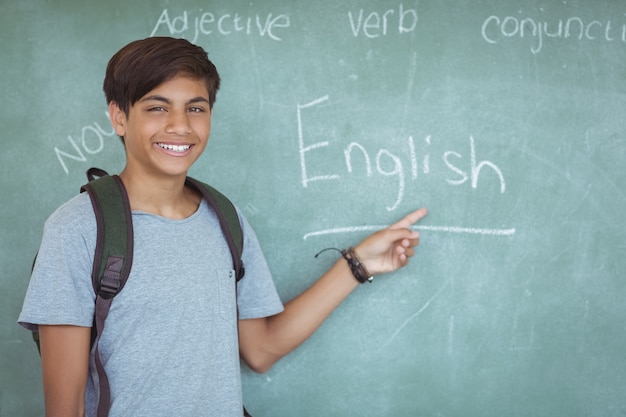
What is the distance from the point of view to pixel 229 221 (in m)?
1.62

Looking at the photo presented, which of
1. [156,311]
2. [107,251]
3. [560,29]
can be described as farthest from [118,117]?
[560,29]

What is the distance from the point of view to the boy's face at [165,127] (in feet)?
4.77

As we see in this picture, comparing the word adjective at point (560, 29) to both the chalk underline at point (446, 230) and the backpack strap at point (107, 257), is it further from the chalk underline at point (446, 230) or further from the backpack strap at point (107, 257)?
the backpack strap at point (107, 257)

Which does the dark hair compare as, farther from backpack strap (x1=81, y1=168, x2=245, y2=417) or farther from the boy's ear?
backpack strap (x1=81, y1=168, x2=245, y2=417)

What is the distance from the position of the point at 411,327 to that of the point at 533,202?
0.49 metres

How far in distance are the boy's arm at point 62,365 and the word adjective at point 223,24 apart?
0.94 m

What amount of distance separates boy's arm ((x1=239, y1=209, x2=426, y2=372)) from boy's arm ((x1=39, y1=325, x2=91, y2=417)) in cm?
50

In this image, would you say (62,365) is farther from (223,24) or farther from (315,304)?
(223,24)

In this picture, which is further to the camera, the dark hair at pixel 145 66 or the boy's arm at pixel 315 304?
the boy's arm at pixel 315 304

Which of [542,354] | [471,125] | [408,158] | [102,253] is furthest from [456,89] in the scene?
[102,253]

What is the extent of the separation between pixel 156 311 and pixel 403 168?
821 millimetres

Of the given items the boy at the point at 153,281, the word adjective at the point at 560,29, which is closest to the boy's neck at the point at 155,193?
the boy at the point at 153,281

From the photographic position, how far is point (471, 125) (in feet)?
6.20

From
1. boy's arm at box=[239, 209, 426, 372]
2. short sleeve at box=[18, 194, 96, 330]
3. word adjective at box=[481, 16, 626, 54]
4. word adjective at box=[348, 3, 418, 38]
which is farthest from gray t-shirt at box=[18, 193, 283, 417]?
word adjective at box=[481, 16, 626, 54]
